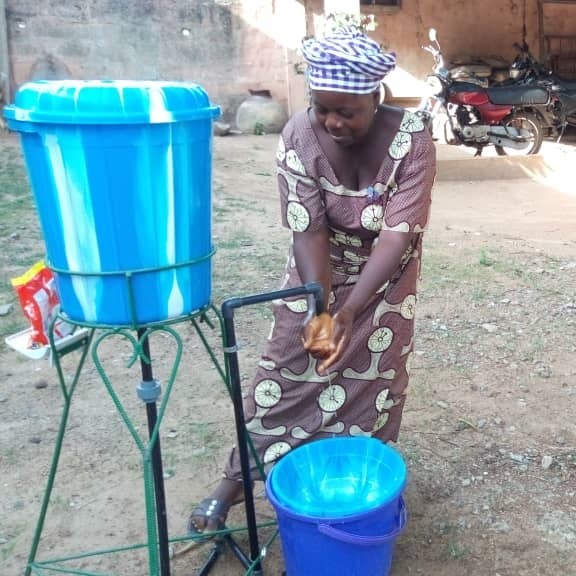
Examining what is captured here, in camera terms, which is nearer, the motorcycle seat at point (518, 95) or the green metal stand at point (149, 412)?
the green metal stand at point (149, 412)

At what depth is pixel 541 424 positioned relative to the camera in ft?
9.11

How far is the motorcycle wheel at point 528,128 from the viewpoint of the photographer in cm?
833

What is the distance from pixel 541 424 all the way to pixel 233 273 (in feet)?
7.26

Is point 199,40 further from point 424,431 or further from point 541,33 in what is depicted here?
point 424,431

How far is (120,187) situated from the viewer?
4.44 feet

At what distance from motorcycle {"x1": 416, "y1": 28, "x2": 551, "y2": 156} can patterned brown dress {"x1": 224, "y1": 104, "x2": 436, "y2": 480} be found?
6.70 m

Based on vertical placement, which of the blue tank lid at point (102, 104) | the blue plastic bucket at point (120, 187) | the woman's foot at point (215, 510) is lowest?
the woman's foot at point (215, 510)

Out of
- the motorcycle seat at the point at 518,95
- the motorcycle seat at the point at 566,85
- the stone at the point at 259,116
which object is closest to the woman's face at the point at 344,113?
the motorcycle seat at the point at 518,95

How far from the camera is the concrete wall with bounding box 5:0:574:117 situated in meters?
9.25

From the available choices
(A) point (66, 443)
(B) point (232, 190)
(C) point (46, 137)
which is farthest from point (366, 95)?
(B) point (232, 190)

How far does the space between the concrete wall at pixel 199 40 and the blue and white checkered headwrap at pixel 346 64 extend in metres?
8.50

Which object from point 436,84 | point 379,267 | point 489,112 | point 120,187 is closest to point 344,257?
point 379,267

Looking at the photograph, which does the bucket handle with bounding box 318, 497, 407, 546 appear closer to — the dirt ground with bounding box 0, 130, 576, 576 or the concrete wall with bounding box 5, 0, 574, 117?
the dirt ground with bounding box 0, 130, 576, 576

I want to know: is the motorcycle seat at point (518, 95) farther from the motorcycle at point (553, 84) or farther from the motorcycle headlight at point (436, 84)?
the motorcycle headlight at point (436, 84)
